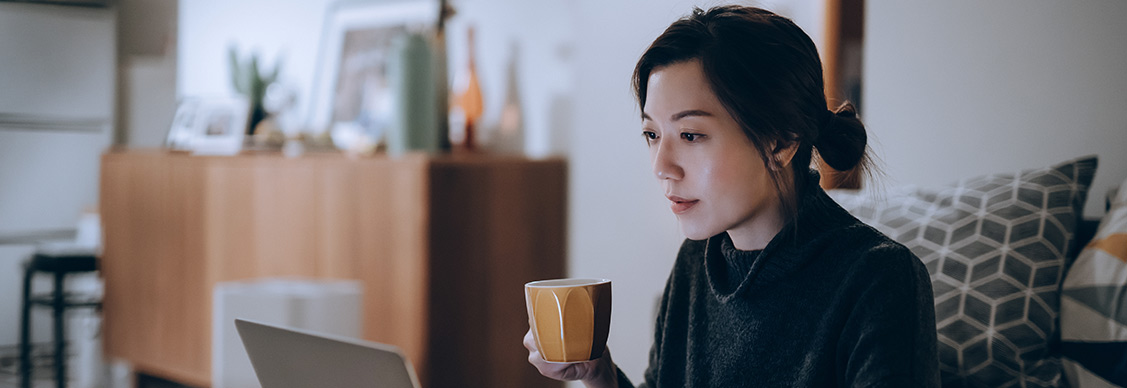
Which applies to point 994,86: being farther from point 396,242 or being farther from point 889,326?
point 396,242

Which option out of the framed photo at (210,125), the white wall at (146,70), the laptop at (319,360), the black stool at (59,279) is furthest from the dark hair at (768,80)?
the white wall at (146,70)

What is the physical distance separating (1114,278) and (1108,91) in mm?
496

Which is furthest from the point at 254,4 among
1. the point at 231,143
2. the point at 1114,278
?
the point at 1114,278

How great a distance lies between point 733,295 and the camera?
3.39ft

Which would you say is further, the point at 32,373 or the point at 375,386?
the point at 32,373

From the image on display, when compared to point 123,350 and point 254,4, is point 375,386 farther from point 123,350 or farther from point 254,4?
point 254,4

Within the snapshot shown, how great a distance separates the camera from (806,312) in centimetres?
95

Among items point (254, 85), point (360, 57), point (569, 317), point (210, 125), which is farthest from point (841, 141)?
point (210, 125)

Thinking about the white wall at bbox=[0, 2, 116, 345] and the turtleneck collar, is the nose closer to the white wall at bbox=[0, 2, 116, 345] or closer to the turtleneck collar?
the turtleneck collar

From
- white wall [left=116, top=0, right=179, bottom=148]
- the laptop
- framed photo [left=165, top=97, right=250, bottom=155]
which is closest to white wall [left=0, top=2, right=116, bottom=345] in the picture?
white wall [left=116, top=0, right=179, bottom=148]

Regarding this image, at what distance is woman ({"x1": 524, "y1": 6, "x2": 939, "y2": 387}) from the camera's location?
88 centimetres

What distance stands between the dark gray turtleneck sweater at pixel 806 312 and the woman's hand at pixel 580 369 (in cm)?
5

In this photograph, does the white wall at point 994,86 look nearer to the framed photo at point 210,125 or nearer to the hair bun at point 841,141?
the hair bun at point 841,141

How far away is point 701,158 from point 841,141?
0.18 m
